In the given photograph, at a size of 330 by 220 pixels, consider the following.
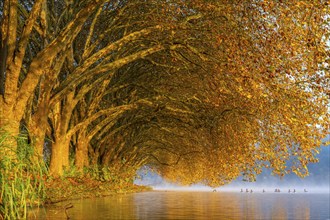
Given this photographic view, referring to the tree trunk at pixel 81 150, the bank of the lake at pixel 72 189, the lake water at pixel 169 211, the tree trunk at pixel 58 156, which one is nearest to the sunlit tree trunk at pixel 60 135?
the tree trunk at pixel 58 156

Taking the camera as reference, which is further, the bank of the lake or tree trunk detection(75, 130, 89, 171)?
tree trunk detection(75, 130, 89, 171)

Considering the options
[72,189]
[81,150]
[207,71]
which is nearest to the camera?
[207,71]

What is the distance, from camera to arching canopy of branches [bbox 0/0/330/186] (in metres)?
15.6

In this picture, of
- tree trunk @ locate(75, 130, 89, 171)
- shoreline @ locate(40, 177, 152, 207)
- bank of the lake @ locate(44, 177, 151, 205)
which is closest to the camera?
shoreline @ locate(40, 177, 152, 207)

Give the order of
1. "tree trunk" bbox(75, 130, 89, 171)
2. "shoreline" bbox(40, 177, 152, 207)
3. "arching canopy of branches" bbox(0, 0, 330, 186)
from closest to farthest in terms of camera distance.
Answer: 1. "arching canopy of branches" bbox(0, 0, 330, 186)
2. "shoreline" bbox(40, 177, 152, 207)
3. "tree trunk" bbox(75, 130, 89, 171)

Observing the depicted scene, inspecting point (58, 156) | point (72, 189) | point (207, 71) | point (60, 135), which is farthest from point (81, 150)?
point (207, 71)

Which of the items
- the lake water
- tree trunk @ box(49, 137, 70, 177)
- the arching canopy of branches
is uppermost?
the arching canopy of branches

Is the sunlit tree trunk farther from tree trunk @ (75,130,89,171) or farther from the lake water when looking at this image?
tree trunk @ (75,130,89,171)

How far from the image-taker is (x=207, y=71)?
70.7ft

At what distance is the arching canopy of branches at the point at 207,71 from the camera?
51.1 feet

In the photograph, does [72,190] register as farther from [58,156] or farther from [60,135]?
[60,135]

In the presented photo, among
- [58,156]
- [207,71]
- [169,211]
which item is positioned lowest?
[169,211]

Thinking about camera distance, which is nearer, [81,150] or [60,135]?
[60,135]

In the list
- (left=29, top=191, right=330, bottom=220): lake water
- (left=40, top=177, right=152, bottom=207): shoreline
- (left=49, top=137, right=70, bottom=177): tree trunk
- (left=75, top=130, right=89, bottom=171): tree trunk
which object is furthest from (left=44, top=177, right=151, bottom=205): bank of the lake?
(left=75, top=130, right=89, bottom=171): tree trunk
